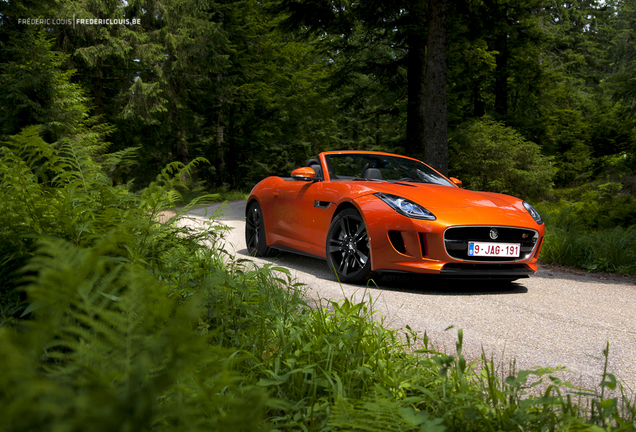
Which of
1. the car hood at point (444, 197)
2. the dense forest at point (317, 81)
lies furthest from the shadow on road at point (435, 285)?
the dense forest at point (317, 81)

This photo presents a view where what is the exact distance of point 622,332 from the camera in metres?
3.20

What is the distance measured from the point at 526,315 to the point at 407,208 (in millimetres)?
1348

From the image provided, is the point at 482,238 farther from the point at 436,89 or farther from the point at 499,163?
the point at 499,163

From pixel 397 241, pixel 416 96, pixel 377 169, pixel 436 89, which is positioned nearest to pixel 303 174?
pixel 377 169

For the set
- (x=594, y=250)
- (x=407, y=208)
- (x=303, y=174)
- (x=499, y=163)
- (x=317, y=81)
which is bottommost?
(x=594, y=250)

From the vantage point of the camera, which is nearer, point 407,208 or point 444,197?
point 407,208

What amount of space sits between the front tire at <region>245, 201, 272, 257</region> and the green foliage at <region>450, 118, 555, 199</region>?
31.1 ft

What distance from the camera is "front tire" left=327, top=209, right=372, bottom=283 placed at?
15.0ft

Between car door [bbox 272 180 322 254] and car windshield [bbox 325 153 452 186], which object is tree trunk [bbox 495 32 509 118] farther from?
car door [bbox 272 180 322 254]

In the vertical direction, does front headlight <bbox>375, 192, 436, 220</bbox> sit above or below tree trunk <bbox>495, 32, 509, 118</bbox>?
below

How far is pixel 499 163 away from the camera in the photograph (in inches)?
552

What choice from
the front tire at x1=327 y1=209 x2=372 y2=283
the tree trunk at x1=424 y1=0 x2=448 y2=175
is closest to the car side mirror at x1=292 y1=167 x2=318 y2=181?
the front tire at x1=327 y1=209 x2=372 y2=283

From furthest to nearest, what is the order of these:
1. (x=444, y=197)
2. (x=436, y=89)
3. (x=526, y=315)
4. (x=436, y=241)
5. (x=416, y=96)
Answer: (x=416, y=96), (x=436, y=89), (x=444, y=197), (x=436, y=241), (x=526, y=315)

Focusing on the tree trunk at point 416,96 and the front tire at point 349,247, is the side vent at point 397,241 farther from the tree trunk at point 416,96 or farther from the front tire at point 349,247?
the tree trunk at point 416,96
